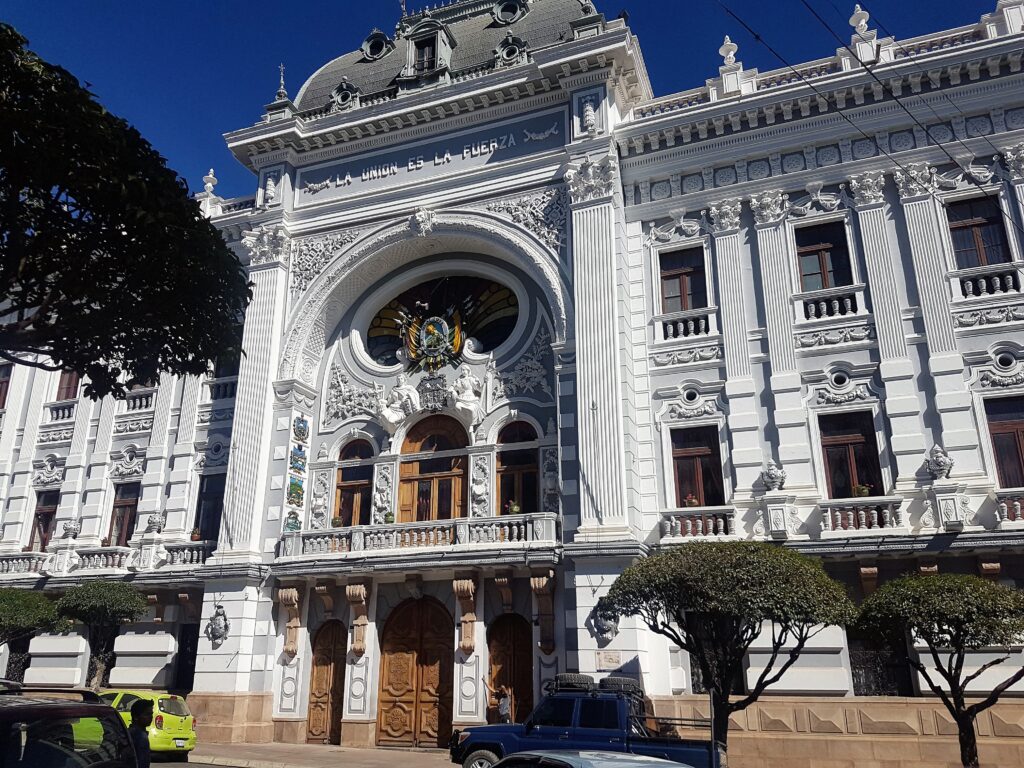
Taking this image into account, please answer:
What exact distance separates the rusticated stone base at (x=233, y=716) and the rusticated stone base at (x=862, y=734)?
39.3 feet

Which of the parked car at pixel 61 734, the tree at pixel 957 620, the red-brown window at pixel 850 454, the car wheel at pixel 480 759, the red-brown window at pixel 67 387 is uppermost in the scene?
the red-brown window at pixel 67 387

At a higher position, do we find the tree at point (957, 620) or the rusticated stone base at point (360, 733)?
the tree at point (957, 620)

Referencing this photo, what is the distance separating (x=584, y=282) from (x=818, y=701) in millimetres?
11555

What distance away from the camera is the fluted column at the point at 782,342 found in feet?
65.8

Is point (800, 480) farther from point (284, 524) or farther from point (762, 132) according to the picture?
point (284, 524)

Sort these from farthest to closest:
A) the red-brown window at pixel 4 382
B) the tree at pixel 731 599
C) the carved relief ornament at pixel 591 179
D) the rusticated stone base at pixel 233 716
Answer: the red-brown window at pixel 4 382, the carved relief ornament at pixel 591 179, the rusticated stone base at pixel 233 716, the tree at pixel 731 599

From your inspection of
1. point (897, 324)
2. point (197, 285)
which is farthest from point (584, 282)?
point (197, 285)

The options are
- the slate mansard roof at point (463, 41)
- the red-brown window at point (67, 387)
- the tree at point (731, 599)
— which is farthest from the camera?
the red-brown window at point (67, 387)

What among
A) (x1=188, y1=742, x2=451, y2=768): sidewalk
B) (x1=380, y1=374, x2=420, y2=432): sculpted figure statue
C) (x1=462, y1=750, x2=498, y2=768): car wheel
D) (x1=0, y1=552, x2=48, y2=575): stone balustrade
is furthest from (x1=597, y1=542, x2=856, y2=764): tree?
(x1=0, y1=552, x2=48, y2=575): stone balustrade

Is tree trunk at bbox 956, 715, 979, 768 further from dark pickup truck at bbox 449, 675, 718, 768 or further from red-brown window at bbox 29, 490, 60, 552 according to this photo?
red-brown window at bbox 29, 490, 60, 552

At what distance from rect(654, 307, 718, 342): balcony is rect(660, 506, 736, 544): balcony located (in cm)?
469

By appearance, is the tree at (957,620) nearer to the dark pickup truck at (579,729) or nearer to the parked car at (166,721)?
the dark pickup truck at (579,729)

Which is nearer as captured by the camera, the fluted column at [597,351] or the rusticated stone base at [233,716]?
the fluted column at [597,351]

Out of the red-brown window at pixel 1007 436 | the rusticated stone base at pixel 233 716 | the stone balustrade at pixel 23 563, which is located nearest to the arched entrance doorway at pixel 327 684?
the rusticated stone base at pixel 233 716
